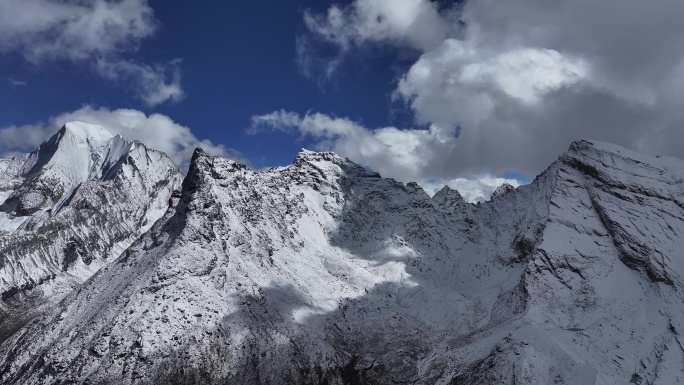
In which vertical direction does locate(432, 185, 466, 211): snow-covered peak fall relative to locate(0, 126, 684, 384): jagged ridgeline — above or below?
above

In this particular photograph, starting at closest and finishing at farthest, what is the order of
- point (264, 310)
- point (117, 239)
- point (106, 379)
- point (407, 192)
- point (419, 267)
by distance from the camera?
point (106, 379), point (264, 310), point (419, 267), point (407, 192), point (117, 239)

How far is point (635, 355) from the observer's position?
85.2m

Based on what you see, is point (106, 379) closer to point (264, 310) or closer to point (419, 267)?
point (264, 310)

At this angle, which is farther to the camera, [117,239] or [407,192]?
[117,239]

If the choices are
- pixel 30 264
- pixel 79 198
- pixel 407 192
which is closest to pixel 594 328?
pixel 407 192

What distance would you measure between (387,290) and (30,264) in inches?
4777

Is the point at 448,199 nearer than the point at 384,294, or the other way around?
the point at 384,294

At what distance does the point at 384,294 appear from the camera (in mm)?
120375

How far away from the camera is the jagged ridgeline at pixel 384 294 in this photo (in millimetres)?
86375

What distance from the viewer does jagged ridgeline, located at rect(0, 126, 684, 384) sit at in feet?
283

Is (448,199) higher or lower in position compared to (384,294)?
higher

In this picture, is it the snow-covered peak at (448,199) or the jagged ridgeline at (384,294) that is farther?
the snow-covered peak at (448,199)

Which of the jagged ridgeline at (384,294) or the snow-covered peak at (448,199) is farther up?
the snow-covered peak at (448,199)

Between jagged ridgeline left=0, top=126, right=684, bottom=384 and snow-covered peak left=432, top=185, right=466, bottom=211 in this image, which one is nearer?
jagged ridgeline left=0, top=126, right=684, bottom=384
